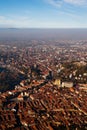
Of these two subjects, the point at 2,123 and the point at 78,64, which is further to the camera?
the point at 78,64

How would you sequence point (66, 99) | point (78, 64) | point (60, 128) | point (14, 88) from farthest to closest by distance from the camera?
point (78, 64) → point (14, 88) → point (66, 99) → point (60, 128)

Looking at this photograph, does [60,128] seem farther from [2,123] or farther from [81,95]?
[81,95]

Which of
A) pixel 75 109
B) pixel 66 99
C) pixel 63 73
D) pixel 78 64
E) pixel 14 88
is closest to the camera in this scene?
pixel 75 109

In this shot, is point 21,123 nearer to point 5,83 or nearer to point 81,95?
point 81,95

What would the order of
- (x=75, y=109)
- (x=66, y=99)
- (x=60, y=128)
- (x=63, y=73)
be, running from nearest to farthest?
1. (x=60, y=128)
2. (x=75, y=109)
3. (x=66, y=99)
4. (x=63, y=73)

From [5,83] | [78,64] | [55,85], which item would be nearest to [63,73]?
[78,64]

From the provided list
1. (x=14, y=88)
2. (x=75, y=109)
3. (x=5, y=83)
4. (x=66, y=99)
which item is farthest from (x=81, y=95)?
(x=5, y=83)

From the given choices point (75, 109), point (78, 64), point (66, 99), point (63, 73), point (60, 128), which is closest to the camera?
point (60, 128)

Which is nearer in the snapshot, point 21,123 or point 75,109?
point 21,123
